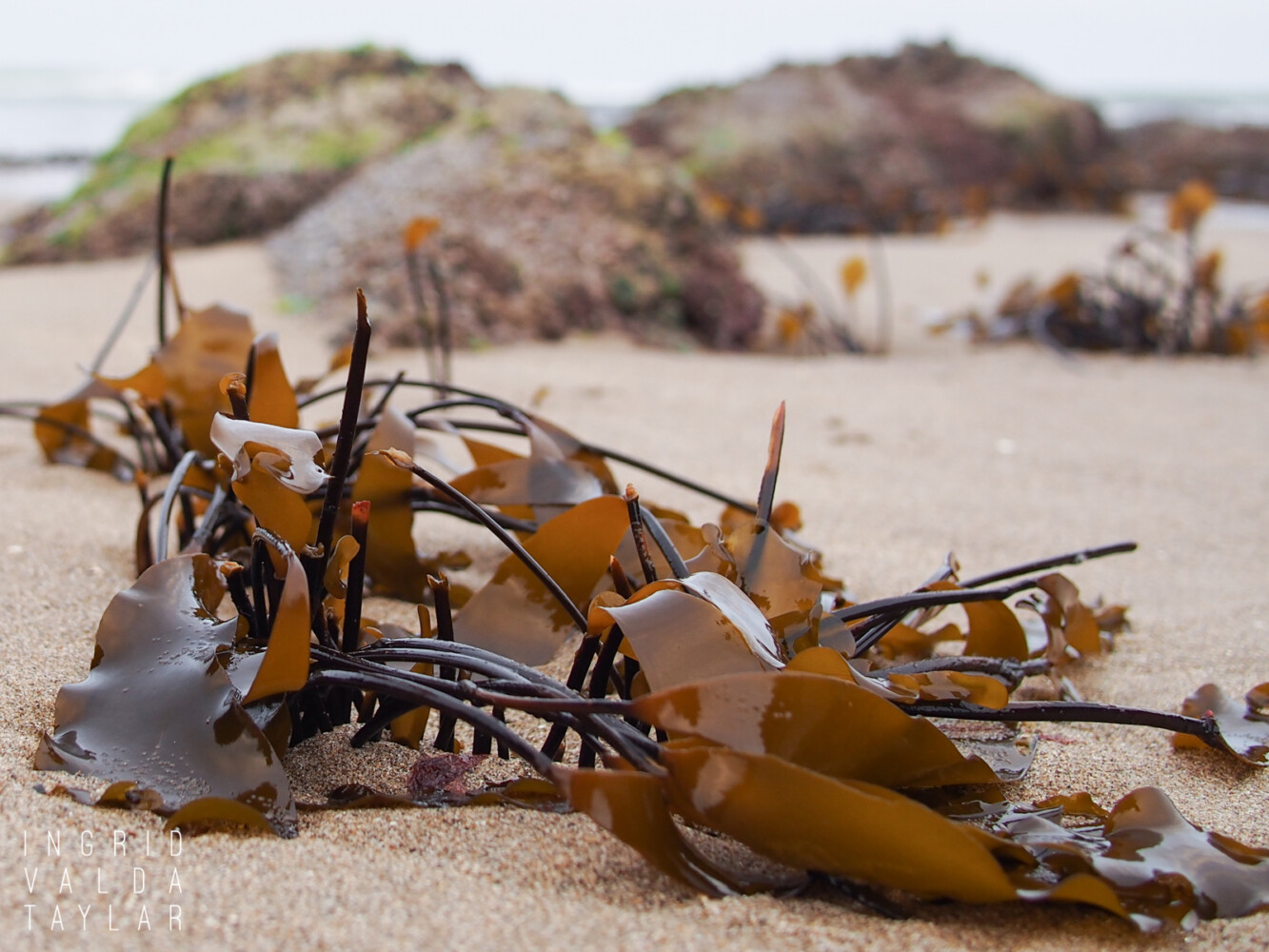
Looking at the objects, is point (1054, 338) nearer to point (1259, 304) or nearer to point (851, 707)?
point (1259, 304)

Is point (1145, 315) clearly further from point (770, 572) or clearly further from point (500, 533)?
point (500, 533)

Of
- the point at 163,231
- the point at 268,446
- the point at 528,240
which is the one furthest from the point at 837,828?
the point at 528,240

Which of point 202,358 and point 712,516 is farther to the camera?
point 712,516

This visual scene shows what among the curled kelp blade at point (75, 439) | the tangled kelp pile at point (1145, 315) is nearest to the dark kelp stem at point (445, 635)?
the curled kelp blade at point (75, 439)

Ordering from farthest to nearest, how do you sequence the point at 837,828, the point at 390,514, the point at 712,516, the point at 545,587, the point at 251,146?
the point at 251,146 → the point at 712,516 → the point at 390,514 → the point at 545,587 → the point at 837,828

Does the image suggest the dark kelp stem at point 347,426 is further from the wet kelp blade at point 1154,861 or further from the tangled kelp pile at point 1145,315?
the tangled kelp pile at point 1145,315

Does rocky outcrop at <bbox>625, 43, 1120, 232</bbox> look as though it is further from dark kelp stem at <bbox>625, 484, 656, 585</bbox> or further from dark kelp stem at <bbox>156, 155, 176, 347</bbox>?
dark kelp stem at <bbox>625, 484, 656, 585</bbox>

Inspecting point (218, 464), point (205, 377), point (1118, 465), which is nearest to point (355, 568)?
point (218, 464)
